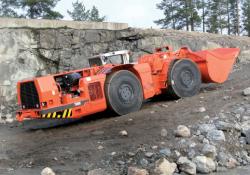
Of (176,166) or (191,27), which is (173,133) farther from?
(191,27)

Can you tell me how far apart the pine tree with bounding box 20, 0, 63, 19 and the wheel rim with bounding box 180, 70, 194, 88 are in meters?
18.5

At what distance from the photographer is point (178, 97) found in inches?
511

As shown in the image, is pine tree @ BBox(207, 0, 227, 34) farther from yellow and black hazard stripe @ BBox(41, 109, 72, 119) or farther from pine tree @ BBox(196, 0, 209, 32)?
yellow and black hazard stripe @ BBox(41, 109, 72, 119)

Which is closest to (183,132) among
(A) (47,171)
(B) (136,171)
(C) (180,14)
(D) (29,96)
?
(B) (136,171)

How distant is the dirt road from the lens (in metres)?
7.96

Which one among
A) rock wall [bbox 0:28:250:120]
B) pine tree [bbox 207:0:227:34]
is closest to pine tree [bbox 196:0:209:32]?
pine tree [bbox 207:0:227:34]

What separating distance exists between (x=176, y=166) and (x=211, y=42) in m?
15.7

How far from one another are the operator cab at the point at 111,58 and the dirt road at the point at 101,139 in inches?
55.3

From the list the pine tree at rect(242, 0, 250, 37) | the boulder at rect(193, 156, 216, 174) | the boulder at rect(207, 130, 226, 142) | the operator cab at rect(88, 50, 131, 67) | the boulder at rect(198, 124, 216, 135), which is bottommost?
the boulder at rect(193, 156, 216, 174)

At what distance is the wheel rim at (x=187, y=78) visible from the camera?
13094 mm

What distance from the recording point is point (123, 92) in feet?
38.2

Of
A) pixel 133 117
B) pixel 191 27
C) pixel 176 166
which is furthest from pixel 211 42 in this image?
pixel 191 27

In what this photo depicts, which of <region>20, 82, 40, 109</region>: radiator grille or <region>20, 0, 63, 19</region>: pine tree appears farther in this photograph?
<region>20, 0, 63, 19</region>: pine tree

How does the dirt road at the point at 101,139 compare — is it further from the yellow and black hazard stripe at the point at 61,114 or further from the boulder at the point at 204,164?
the boulder at the point at 204,164
